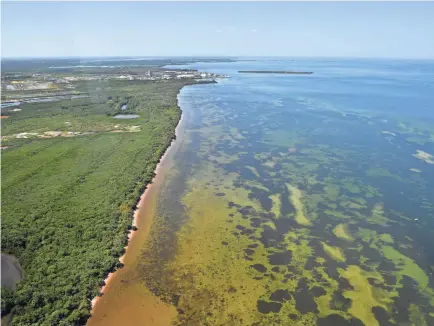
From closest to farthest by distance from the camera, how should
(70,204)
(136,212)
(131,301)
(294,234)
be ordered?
1. (131,301)
2. (294,234)
3. (136,212)
4. (70,204)

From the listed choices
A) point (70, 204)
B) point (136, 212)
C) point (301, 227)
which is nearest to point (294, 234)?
point (301, 227)

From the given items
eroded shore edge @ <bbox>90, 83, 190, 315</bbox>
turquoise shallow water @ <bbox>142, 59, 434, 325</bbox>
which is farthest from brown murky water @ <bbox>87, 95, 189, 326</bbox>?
turquoise shallow water @ <bbox>142, 59, 434, 325</bbox>

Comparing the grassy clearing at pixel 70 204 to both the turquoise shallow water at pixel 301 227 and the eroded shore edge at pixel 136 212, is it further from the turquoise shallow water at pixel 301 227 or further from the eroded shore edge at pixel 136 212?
the turquoise shallow water at pixel 301 227

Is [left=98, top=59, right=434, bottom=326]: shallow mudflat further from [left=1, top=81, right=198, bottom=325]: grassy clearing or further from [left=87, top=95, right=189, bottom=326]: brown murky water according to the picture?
[left=1, top=81, right=198, bottom=325]: grassy clearing

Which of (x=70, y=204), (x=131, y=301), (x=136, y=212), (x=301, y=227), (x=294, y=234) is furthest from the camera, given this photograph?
(x=70, y=204)

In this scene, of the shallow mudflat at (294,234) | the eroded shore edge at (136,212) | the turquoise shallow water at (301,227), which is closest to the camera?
the shallow mudflat at (294,234)

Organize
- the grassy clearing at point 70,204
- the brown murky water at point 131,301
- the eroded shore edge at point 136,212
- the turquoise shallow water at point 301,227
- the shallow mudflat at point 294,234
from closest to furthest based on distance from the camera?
1. the brown murky water at point 131,301
2. the shallow mudflat at point 294,234
3. the turquoise shallow water at point 301,227
4. the grassy clearing at point 70,204
5. the eroded shore edge at point 136,212

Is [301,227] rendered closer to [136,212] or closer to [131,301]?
[136,212]

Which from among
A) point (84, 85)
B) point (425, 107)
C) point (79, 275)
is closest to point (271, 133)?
point (79, 275)

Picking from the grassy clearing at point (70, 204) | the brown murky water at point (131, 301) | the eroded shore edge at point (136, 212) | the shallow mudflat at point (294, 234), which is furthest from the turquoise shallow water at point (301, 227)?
the grassy clearing at point (70, 204)
